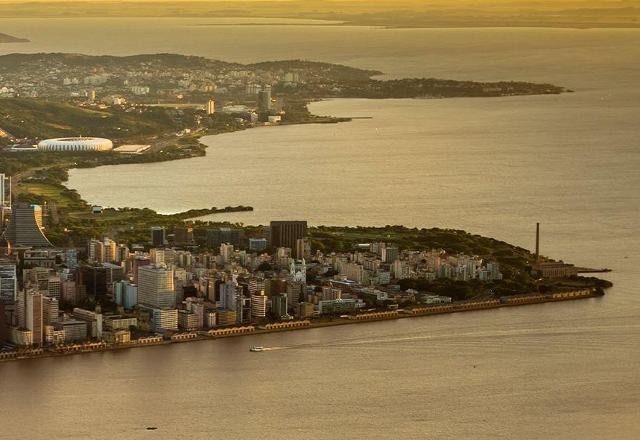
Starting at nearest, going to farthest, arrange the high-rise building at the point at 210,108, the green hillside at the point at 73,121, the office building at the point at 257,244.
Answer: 1. the office building at the point at 257,244
2. the green hillside at the point at 73,121
3. the high-rise building at the point at 210,108

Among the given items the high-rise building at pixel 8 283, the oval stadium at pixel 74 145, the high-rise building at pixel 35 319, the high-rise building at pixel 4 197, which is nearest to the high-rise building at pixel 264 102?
the oval stadium at pixel 74 145

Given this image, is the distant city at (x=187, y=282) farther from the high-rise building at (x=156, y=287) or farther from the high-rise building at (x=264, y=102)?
the high-rise building at (x=264, y=102)

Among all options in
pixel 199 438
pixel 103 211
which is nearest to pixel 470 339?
pixel 199 438

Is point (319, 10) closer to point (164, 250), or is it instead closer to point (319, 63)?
point (319, 63)

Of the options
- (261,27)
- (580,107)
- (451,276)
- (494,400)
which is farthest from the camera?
(261,27)

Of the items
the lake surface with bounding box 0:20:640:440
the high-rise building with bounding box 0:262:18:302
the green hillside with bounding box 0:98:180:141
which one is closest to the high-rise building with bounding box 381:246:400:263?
the lake surface with bounding box 0:20:640:440

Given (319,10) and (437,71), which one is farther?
(319,10)

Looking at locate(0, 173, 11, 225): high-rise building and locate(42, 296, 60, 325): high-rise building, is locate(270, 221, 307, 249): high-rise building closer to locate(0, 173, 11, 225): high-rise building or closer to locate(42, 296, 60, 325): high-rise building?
locate(0, 173, 11, 225): high-rise building
